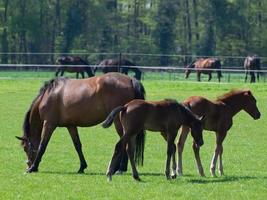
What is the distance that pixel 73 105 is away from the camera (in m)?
14.0

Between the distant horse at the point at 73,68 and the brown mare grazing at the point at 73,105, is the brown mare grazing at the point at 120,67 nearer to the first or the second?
the distant horse at the point at 73,68

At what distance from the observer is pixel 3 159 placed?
15141 mm

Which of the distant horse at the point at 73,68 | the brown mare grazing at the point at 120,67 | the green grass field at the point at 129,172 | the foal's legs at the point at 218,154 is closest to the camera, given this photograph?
the green grass field at the point at 129,172

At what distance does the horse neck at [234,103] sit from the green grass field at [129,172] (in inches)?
39.8

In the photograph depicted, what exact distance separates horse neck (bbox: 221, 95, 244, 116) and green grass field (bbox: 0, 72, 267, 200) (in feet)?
3.31

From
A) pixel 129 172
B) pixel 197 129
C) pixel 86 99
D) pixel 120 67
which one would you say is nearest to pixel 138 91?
pixel 86 99

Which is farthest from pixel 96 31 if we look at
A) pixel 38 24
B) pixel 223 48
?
pixel 223 48

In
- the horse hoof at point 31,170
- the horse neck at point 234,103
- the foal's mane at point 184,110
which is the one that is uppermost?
the foal's mane at point 184,110

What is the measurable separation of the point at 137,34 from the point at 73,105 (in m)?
65.6

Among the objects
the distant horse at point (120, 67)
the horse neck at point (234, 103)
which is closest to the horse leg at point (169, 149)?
the horse neck at point (234, 103)

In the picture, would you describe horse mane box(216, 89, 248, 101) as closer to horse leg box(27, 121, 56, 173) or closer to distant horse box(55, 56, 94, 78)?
horse leg box(27, 121, 56, 173)

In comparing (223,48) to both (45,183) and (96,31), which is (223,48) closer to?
(96,31)

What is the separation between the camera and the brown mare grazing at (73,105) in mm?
13711

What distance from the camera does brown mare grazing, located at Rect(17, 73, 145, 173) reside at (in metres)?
13.7
